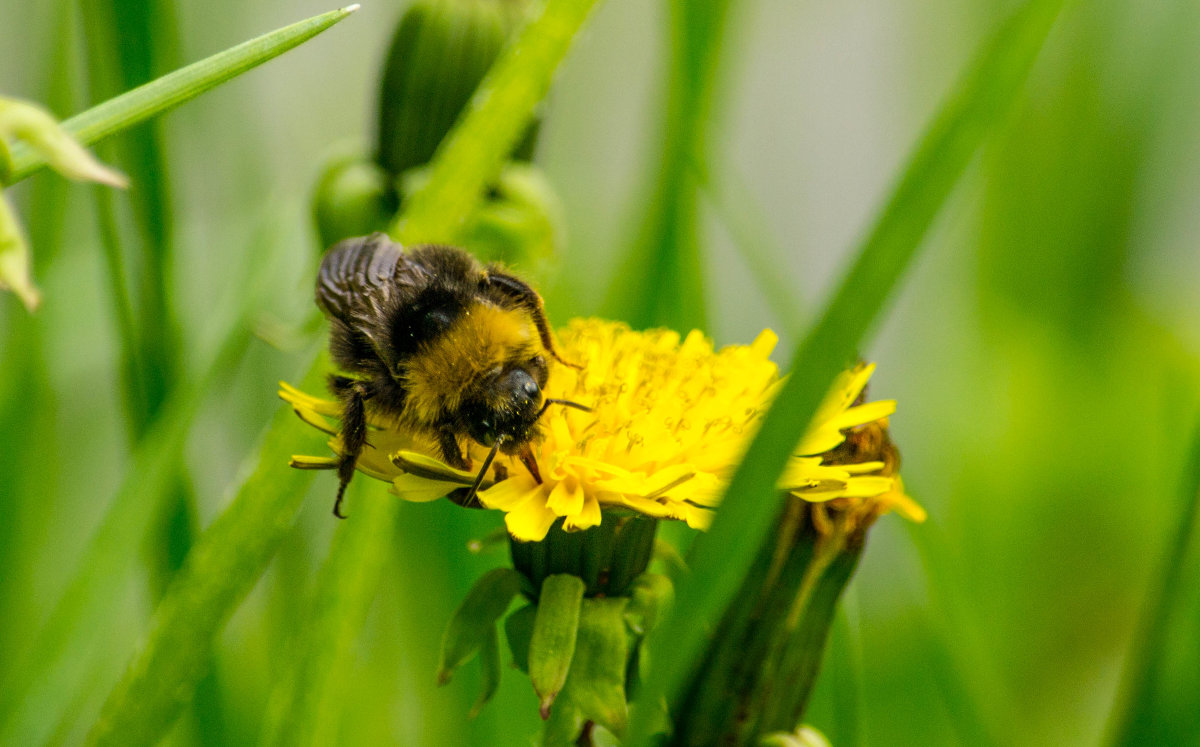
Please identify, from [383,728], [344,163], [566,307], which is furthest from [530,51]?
[566,307]

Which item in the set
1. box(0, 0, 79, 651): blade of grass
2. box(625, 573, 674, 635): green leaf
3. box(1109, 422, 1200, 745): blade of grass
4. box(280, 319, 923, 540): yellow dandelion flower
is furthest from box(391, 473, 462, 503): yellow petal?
box(0, 0, 79, 651): blade of grass

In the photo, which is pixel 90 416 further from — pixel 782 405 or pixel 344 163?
pixel 782 405

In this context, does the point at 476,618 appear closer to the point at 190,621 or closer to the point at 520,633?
the point at 520,633

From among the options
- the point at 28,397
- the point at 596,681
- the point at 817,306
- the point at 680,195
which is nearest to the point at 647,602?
the point at 596,681

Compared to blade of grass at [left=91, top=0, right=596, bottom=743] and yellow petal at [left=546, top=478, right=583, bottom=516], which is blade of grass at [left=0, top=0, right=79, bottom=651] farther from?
yellow petal at [left=546, top=478, right=583, bottom=516]

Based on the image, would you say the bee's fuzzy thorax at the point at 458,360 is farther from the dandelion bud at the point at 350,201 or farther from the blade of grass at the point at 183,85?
the dandelion bud at the point at 350,201

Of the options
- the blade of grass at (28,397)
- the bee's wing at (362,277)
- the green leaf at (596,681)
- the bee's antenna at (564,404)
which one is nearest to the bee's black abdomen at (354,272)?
the bee's wing at (362,277)
